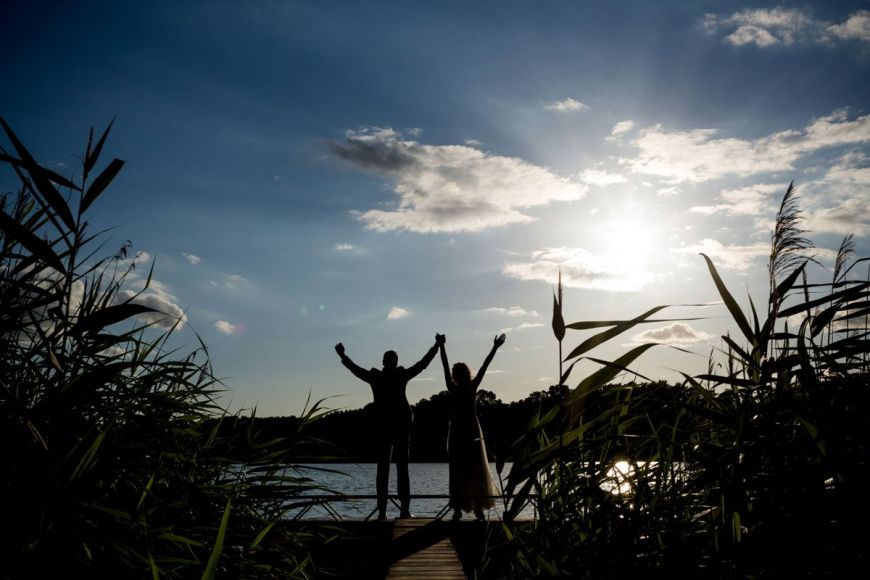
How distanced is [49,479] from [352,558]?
479cm

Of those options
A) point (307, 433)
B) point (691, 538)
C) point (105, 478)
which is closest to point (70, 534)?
point (105, 478)

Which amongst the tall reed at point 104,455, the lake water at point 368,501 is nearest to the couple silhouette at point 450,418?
the lake water at point 368,501

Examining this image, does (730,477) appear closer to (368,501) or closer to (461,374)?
(461,374)

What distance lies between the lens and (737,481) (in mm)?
1885

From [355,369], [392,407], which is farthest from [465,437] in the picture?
[355,369]

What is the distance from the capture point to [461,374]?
8742 mm

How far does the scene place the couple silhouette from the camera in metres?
8.30

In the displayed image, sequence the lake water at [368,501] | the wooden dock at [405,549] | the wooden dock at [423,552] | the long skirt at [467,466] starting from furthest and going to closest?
1. the long skirt at [467,466]
2. the wooden dock at [405,549]
3. the wooden dock at [423,552]
4. the lake water at [368,501]

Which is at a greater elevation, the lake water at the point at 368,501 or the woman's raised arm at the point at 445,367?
the woman's raised arm at the point at 445,367

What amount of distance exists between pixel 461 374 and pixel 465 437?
3.21ft

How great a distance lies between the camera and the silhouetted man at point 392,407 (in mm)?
8133

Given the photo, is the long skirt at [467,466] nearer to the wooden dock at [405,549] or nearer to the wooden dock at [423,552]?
the wooden dock at [405,549]

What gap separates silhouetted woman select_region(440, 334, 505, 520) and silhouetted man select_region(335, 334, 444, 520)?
23.9 inches

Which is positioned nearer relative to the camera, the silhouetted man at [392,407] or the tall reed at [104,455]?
the tall reed at [104,455]
